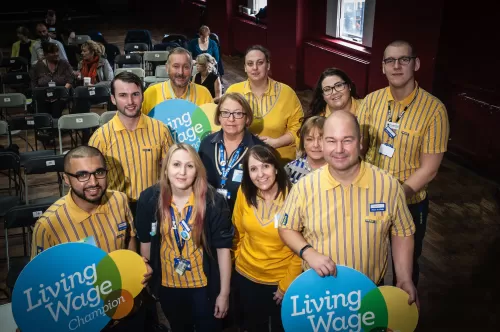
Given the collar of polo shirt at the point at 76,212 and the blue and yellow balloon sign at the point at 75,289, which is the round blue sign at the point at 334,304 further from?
the collar of polo shirt at the point at 76,212

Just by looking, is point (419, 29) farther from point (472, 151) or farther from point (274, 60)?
point (274, 60)

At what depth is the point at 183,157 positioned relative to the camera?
8.81 feet

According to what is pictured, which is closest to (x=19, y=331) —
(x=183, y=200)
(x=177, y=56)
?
(x=183, y=200)

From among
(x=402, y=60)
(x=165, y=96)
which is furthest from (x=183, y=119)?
(x=402, y=60)

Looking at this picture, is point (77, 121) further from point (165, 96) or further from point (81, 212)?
point (81, 212)

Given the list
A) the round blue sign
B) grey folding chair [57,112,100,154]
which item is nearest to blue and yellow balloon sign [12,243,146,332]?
the round blue sign

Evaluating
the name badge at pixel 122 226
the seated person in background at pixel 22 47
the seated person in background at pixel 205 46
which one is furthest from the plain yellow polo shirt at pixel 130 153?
the seated person in background at pixel 22 47

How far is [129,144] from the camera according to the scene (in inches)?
137

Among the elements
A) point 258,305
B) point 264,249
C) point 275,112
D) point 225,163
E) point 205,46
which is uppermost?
point 205,46

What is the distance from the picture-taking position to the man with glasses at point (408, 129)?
3.06m

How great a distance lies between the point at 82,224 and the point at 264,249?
3.39 feet

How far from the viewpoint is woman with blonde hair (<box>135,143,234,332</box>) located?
2.71 metres

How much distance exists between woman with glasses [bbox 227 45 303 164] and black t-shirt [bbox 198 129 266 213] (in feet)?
1.88

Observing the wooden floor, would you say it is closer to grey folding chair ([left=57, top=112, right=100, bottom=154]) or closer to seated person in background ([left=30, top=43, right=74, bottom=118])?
grey folding chair ([left=57, top=112, right=100, bottom=154])
